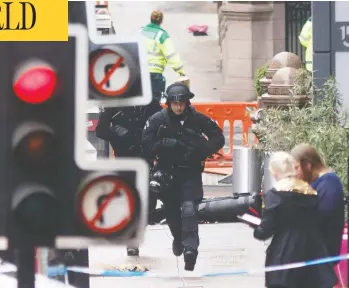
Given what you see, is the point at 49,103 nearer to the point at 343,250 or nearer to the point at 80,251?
the point at 80,251

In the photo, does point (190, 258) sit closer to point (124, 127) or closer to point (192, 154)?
point (192, 154)

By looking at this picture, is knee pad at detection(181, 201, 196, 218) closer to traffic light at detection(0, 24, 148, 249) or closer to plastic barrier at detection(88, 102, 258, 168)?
traffic light at detection(0, 24, 148, 249)

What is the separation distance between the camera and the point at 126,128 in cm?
1127

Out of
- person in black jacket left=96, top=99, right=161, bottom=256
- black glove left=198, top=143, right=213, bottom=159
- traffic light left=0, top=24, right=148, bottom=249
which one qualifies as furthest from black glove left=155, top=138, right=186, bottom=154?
traffic light left=0, top=24, right=148, bottom=249

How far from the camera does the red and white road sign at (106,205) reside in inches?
195

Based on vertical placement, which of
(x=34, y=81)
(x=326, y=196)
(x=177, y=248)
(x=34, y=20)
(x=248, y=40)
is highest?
(x=248, y=40)

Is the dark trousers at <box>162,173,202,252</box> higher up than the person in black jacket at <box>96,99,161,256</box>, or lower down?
lower down

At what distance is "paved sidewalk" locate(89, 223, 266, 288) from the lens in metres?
10.1

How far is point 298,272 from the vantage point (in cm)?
773

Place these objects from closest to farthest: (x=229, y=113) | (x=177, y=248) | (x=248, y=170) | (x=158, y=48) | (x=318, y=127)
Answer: (x=177, y=248)
(x=318, y=127)
(x=248, y=170)
(x=158, y=48)
(x=229, y=113)

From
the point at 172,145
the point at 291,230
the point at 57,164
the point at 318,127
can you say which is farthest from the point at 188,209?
the point at 57,164

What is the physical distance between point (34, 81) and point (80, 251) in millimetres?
2247

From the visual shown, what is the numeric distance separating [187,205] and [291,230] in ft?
8.54

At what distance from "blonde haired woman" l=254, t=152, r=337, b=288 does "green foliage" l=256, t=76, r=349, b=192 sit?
8.39ft
